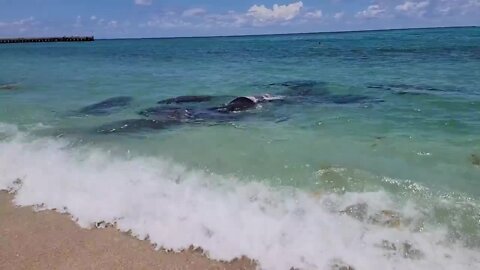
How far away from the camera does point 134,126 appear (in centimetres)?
1193

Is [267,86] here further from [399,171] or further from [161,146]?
[399,171]

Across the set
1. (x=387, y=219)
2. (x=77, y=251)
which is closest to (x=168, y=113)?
(x=77, y=251)

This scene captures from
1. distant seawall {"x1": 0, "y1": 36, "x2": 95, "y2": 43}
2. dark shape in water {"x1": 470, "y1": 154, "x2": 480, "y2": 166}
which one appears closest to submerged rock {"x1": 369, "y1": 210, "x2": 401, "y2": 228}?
dark shape in water {"x1": 470, "y1": 154, "x2": 480, "y2": 166}

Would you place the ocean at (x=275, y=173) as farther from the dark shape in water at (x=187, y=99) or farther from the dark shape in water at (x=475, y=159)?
the dark shape in water at (x=187, y=99)

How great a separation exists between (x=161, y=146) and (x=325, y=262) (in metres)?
5.69

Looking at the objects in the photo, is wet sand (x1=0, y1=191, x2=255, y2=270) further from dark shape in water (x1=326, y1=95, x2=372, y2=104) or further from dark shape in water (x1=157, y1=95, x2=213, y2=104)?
dark shape in water (x1=326, y1=95, x2=372, y2=104)

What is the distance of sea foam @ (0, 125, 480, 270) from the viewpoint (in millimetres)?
5344

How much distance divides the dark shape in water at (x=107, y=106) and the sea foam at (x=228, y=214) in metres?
5.57

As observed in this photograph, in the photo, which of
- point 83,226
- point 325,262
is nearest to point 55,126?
point 83,226

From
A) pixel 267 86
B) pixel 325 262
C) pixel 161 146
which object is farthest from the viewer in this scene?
pixel 267 86

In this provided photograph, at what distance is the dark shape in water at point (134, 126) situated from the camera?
38.1ft

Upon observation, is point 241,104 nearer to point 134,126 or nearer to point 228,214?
point 134,126

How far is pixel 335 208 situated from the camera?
6539 mm

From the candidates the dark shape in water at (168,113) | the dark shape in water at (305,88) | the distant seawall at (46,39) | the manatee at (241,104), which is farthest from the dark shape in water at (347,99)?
the distant seawall at (46,39)
